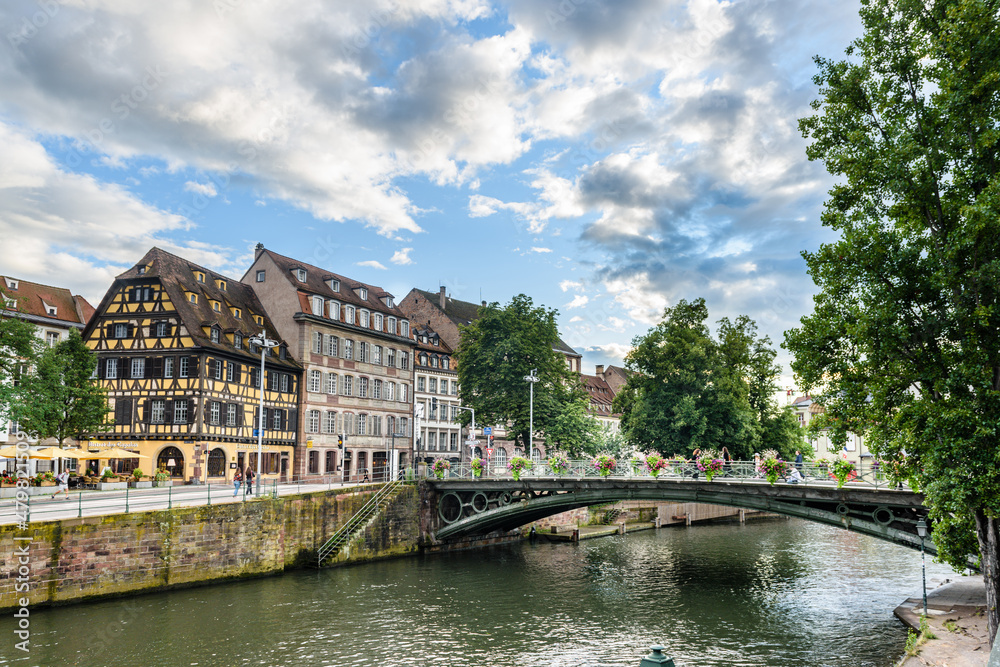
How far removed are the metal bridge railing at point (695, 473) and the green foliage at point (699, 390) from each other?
34.0 feet

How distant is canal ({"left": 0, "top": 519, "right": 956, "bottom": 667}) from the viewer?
18.5 m

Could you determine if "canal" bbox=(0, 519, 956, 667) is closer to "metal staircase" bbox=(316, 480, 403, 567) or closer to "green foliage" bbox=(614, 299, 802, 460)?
"metal staircase" bbox=(316, 480, 403, 567)

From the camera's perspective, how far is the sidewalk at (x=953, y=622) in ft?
48.7

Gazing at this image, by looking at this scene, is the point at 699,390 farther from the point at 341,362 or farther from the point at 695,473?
the point at 341,362

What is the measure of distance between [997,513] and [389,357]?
161 ft

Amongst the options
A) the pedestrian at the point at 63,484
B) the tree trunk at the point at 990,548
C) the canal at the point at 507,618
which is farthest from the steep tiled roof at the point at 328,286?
the tree trunk at the point at 990,548

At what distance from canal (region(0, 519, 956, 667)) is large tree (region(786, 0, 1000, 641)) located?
705cm

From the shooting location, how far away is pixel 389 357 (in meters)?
58.8

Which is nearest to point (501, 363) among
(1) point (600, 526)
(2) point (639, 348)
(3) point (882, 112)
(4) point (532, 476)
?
(2) point (639, 348)

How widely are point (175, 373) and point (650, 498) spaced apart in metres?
27.3

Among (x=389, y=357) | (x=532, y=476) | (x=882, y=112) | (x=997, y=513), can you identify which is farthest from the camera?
(x=389, y=357)

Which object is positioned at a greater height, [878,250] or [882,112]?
[882,112]

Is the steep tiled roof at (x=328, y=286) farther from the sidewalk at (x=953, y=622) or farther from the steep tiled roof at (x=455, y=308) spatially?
the sidewalk at (x=953, y=622)

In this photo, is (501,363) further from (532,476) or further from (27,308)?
(27,308)
